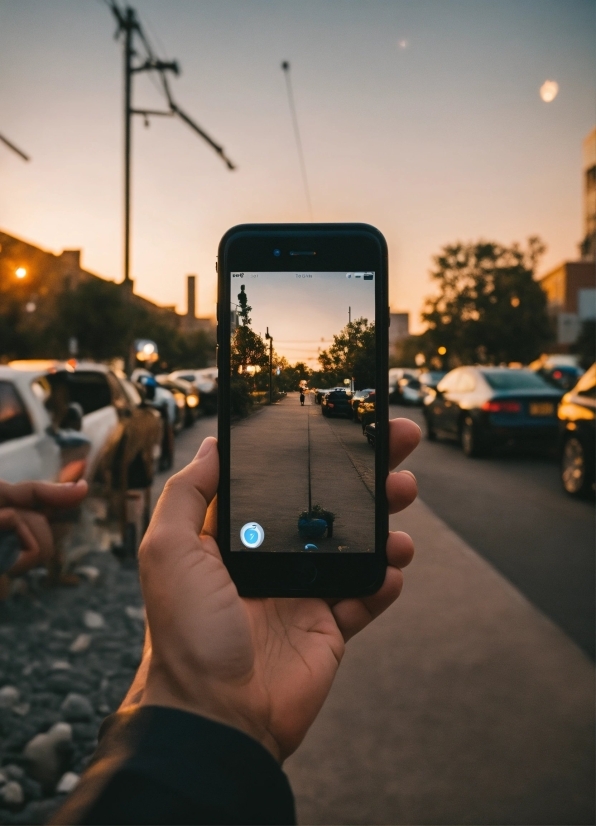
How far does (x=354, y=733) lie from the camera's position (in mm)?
3246

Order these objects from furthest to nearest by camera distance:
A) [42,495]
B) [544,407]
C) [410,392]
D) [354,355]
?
→ [410,392] → [544,407] → [42,495] → [354,355]

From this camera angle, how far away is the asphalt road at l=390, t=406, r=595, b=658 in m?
4.98

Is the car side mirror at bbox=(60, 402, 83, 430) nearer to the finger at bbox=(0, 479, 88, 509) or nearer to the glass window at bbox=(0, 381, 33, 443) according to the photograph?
the glass window at bbox=(0, 381, 33, 443)

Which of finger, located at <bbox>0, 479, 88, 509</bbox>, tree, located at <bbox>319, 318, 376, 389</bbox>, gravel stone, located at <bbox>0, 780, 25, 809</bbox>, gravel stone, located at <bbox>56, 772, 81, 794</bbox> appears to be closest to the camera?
tree, located at <bbox>319, 318, 376, 389</bbox>

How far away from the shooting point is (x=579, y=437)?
8164 millimetres

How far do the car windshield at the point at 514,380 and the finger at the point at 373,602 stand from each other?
1058 cm

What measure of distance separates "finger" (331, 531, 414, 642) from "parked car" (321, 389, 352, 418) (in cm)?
34

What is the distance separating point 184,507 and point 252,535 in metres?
0.23

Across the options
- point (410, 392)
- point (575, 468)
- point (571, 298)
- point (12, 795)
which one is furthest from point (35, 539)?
point (571, 298)

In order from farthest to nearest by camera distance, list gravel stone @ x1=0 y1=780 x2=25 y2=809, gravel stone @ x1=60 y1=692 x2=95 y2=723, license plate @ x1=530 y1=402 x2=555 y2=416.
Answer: license plate @ x1=530 y1=402 x2=555 y2=416 < gravel stone @ x1=60 y1=692 x2=95 y2=723 < gravel stone @ x1=0 y1=780 x2=25 y2=809

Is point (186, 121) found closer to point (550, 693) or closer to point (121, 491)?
point (121, 491)

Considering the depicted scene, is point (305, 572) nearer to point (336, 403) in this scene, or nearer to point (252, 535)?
point (252, 535)

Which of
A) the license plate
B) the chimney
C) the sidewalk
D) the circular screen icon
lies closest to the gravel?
the sidewalk

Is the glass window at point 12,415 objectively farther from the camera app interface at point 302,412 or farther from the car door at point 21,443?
the camera app interface at point 302,412
